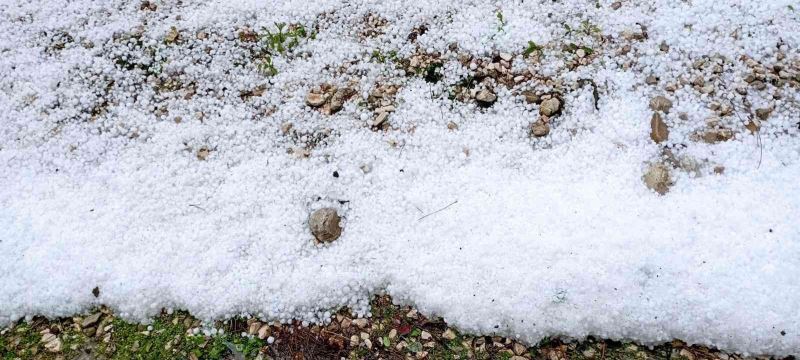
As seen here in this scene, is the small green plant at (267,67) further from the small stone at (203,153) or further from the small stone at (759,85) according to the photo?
the small stone at (759,85)

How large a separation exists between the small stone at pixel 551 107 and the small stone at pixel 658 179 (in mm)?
785

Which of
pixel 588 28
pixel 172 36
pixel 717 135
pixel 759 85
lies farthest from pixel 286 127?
pixel 759 85

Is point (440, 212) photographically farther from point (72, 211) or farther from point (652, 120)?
point (72, 211)

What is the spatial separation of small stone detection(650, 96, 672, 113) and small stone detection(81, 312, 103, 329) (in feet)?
13.9

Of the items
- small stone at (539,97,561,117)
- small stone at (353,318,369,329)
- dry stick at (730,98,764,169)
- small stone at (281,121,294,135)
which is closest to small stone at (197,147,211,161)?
small stone at (281,121,294,135)

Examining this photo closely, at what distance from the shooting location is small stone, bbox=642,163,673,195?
378cm

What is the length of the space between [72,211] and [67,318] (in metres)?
0.77

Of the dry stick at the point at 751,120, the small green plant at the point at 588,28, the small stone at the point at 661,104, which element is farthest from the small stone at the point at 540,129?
the dry stick at the point at 751,120

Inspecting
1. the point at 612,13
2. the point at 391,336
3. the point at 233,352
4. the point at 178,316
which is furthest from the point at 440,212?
the point at 612,13

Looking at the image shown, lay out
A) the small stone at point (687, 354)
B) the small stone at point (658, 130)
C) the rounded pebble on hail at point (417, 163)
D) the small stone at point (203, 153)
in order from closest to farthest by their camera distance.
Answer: the small stone at point (687, 354), the rounded pebble on hail at point (417, 163), the small stone at point (658, 130), the small stone at point (203, 153)

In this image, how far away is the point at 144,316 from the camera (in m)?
3.72

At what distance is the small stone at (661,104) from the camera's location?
4.04m

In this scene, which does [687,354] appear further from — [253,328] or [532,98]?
[253,328]

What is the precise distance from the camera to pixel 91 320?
373cm
